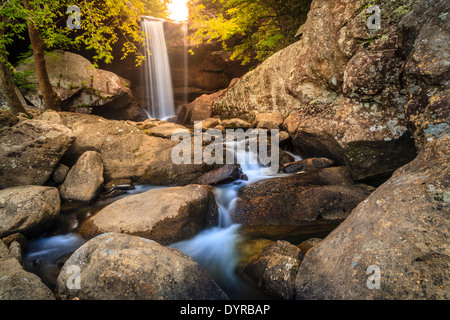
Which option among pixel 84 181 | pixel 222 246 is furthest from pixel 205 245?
pixel 84 181

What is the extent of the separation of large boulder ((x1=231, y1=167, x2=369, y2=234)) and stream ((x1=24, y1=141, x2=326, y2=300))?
1.05 feet

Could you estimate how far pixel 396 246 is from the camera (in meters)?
2.11

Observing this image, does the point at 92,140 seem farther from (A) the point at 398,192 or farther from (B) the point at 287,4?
(B) the point at 287,4

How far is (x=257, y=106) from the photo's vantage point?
11055 mm

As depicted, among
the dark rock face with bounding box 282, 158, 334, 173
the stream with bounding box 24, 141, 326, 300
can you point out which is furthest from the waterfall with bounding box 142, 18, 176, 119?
the stream with bounding box 24, 141, 326, 300

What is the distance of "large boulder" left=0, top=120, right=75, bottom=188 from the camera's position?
4.90 metres

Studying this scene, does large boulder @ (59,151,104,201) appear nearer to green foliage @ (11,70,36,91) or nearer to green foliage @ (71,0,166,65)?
green foliage @ (71,0,166,65)

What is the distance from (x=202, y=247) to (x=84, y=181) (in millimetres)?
3667

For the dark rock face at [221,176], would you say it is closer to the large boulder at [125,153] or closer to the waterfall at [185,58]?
the large boulder at [125,153]

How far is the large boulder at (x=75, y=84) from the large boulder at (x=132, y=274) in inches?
430

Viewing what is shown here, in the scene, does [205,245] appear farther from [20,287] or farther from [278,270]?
[20,287]

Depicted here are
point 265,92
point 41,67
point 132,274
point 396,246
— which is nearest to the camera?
point 396,246

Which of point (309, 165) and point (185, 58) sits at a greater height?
point (185, 58)

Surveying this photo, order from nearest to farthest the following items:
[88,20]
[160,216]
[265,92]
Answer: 1. [160,216]
2. [88,20]
3. [265,92]
